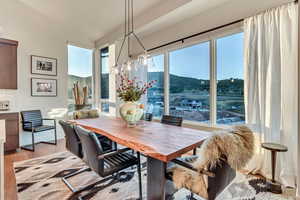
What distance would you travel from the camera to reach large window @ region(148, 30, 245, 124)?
9.09 feet

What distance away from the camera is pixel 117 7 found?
11.0ft

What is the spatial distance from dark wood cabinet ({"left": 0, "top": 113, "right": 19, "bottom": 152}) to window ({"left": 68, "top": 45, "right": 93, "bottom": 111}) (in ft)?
4.59

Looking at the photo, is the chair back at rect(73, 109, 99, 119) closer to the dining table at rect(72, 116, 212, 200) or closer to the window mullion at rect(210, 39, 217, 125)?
the dining table at rect(72, 116, 212, 200)

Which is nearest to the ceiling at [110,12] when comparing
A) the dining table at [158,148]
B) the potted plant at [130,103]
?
the potted plant at [130,103]

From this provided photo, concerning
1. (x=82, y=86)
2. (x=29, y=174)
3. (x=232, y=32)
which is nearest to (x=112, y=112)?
(x=82, y=86)


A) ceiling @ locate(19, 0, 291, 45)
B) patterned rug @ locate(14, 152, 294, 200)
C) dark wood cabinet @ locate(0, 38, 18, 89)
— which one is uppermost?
ceiling @ locate(19, 0, 291, 45)

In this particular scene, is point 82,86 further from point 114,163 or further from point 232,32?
point 232,32

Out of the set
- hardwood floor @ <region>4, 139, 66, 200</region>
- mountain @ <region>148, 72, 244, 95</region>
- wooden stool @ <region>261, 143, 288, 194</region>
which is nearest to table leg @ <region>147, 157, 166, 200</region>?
wooden stool @ <region>261, 143, 288, 194</region>

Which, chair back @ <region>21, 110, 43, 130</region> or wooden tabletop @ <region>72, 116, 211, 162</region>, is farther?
chair back @ <region>21, 110, 43, 130</region>

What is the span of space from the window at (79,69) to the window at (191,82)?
276cm

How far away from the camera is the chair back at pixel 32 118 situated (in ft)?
11.8

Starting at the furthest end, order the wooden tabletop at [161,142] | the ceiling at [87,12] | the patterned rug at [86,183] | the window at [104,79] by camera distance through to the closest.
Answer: the window at [104,79] → the ceiling at [87,12] → the patterned rug at [86,183] → the wooden tabletop at [161,142]

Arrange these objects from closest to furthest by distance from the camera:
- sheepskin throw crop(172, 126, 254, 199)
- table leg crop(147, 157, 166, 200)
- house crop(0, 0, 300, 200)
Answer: sheepskin throw crop(172, 126, 254, 199), table leg crop(147, 157, 166, 200), house crop(0, 0, 300, 200)

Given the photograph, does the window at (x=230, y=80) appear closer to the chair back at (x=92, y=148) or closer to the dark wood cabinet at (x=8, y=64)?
the chair back at (x=92, y=148)
